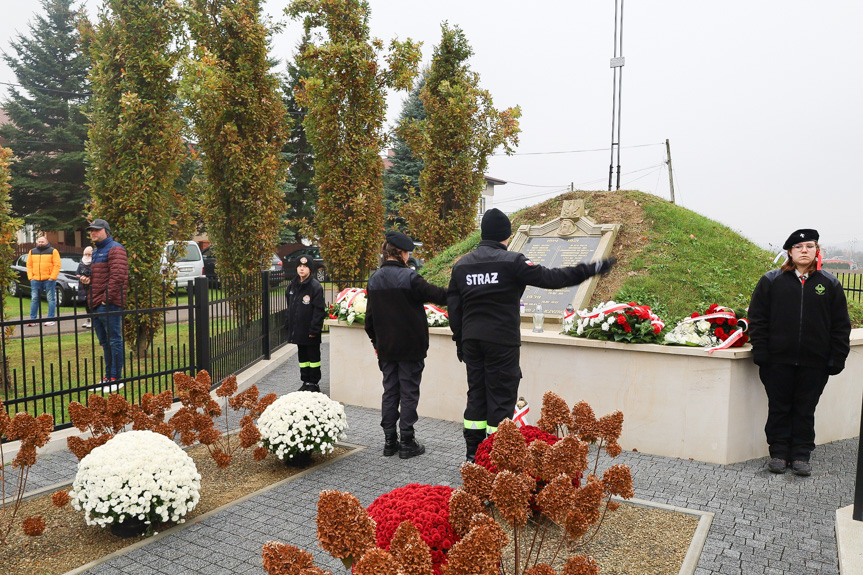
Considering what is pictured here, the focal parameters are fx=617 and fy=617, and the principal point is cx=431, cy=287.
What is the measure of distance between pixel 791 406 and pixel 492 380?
273cm

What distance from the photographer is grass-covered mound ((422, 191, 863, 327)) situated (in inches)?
319

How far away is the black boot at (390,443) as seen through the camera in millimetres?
5840

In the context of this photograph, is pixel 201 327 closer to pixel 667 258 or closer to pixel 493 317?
pixel 493 317

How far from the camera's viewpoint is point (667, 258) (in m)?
8.85

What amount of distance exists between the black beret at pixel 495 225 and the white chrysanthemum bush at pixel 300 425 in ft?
6.99

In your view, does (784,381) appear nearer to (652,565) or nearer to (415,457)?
(652,565)

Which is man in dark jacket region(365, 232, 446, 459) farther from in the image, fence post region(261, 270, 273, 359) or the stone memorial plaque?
fence post region(261, 270, 273, 359)

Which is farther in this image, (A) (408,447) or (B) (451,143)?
(B) (451,143)

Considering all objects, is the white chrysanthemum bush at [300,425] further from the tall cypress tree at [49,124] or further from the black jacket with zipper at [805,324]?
the tall cypress tree at [49,124]

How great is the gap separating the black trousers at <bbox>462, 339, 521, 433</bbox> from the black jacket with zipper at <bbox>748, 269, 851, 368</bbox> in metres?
2.27

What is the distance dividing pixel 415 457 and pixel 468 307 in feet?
5.32

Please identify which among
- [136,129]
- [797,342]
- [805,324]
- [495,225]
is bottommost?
[797,342]

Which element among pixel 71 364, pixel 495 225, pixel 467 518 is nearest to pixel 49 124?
pixel 71 364

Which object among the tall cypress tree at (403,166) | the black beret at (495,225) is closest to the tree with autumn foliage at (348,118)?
the black beret at (495,225)
